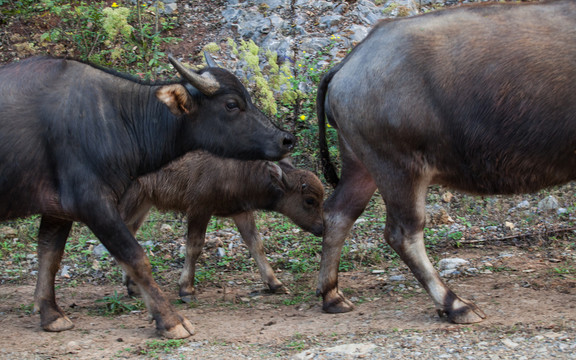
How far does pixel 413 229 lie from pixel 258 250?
2091mm

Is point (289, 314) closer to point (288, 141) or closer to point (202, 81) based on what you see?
point (288, 141)

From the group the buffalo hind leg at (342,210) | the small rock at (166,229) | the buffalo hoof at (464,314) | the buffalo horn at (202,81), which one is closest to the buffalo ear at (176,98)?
the buffalo horn at (202,81)

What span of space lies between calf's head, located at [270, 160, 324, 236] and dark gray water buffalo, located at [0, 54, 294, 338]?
185 cm

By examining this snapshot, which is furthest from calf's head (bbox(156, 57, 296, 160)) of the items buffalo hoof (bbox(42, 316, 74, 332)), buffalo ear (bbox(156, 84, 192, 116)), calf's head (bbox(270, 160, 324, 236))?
calf's head (bbox(270, 160, 324, 236))

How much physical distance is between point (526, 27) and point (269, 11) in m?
7.76

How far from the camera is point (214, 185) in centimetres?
669

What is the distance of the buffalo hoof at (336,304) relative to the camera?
213 inches

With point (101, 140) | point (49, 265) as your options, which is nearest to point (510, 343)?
point (101, 140)

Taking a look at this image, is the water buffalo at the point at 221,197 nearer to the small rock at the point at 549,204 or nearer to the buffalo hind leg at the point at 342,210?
the buffalo hind leg at the point at 342,210

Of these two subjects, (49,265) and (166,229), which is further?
(166,229)

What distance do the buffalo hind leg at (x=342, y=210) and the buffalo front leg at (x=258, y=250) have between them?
2.71ft

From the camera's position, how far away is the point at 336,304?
5.45m

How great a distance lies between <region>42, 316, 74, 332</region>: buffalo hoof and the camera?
518 cm

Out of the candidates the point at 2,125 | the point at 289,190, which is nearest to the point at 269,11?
the point at 289,190
